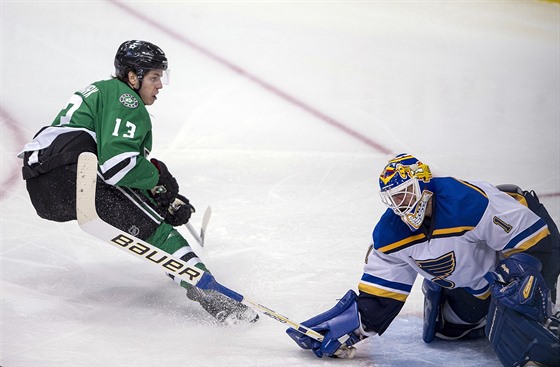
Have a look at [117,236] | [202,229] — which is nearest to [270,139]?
[202,229]

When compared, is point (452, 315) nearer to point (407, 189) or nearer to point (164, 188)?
point (407, 189)

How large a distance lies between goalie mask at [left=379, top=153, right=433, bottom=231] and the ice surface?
55 cm

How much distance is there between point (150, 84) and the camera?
3.48 meters

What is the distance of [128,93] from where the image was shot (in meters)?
3.35

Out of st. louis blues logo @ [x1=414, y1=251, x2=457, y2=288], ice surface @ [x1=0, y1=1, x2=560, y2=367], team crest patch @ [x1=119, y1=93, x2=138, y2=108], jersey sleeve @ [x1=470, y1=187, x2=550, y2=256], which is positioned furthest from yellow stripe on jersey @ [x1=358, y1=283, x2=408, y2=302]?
team crest patch @ [x1=119, y1=93, x2=138, y2=108]

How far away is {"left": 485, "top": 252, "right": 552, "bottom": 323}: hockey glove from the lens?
2629 millimetres

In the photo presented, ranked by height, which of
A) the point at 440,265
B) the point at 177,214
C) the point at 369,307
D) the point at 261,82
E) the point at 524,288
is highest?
the point at 524,288

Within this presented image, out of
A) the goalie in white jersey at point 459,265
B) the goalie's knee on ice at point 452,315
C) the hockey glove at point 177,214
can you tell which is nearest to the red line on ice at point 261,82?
the hockey glove at point 177,214

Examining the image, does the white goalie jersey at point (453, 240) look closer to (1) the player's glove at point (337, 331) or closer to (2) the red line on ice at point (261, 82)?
(1) the player's glove at point (337, 331)

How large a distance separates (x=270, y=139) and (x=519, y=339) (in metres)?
2.59

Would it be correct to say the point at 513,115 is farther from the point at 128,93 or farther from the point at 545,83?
the point at 128,93

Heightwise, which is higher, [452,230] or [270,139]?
[452,230]

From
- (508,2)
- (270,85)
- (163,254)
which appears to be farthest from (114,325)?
(508,2)

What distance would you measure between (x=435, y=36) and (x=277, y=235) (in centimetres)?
236
